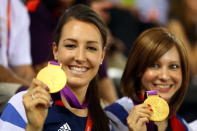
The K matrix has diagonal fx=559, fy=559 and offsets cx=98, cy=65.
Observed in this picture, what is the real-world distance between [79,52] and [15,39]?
4.52ft

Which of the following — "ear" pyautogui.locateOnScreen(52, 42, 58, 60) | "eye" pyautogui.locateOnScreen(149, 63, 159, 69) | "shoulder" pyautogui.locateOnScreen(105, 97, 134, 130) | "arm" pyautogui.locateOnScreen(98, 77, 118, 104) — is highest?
"ear" pyautogui.locateOnScreen(52, 42, 58, 60)

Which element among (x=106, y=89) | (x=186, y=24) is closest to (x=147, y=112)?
(x=106, y=89)

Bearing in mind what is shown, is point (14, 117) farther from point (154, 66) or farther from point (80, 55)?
point (154, 66)

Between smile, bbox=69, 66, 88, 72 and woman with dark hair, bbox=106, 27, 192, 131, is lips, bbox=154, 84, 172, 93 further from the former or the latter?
smile, bbox=69, 66, 88, 72

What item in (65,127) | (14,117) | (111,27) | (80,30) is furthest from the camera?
(111,27)

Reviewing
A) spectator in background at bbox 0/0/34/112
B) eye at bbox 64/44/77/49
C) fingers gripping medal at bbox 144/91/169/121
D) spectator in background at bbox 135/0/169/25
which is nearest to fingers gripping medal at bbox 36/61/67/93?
eye at bbox 64/44/77/49

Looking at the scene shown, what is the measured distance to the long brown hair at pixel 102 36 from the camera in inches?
117

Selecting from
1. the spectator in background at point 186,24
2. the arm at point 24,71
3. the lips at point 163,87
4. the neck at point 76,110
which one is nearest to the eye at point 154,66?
the lips at point 163,87

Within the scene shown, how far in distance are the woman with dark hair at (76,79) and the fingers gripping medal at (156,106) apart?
12.2 inches

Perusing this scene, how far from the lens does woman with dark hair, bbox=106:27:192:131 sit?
3207 mm

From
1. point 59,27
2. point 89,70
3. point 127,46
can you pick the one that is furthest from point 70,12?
point 127,46

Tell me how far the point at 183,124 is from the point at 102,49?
0.71 m

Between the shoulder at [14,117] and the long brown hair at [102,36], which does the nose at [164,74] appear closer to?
the long brown hair at [102,36]

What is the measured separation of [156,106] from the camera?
2.85 m
